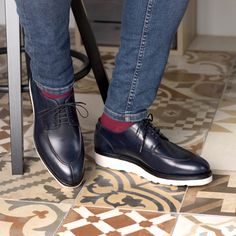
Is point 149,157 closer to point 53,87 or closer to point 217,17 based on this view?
point 53,87

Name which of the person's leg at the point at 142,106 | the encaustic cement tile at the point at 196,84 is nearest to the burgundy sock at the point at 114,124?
the person's leg at the point at 142,106

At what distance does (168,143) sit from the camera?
139cm

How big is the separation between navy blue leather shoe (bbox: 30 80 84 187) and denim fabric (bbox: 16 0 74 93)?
3 cm

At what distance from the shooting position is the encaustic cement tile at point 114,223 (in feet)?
4.00

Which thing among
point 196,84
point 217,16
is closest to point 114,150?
point 196,84

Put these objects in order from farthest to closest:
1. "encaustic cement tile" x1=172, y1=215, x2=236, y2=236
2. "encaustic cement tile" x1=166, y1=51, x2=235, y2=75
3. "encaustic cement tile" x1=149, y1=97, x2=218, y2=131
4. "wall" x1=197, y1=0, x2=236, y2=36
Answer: "wall" x1=197, y1=0, x2=236, y2=36
"encaustic cement tile" x1=166, y1=51, x2=235, y2=75
"encaustic cement tile" x1=149, y1=97, x2=218, y2=131
"encaustic cement tile" x1=172, y1=215, x2=236, y2=236

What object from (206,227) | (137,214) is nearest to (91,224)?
(137,214)

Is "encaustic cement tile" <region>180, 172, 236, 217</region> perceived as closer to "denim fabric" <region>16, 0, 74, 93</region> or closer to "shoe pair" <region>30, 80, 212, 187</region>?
"shoe pair" <region>30, 80, 212, 187</region>

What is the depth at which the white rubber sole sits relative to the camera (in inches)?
53.4

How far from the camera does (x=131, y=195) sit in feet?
4.40

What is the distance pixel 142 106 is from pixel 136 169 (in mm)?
122

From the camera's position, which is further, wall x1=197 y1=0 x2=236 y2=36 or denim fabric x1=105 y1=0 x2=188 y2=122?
wall x1=197 y1=0 x2=236 y2=36

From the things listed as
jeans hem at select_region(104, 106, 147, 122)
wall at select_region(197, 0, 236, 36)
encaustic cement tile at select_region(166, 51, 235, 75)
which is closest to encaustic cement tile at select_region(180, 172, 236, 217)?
jeans hem at select_region(104, 106, 147, 122)

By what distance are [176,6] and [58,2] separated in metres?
0.21
